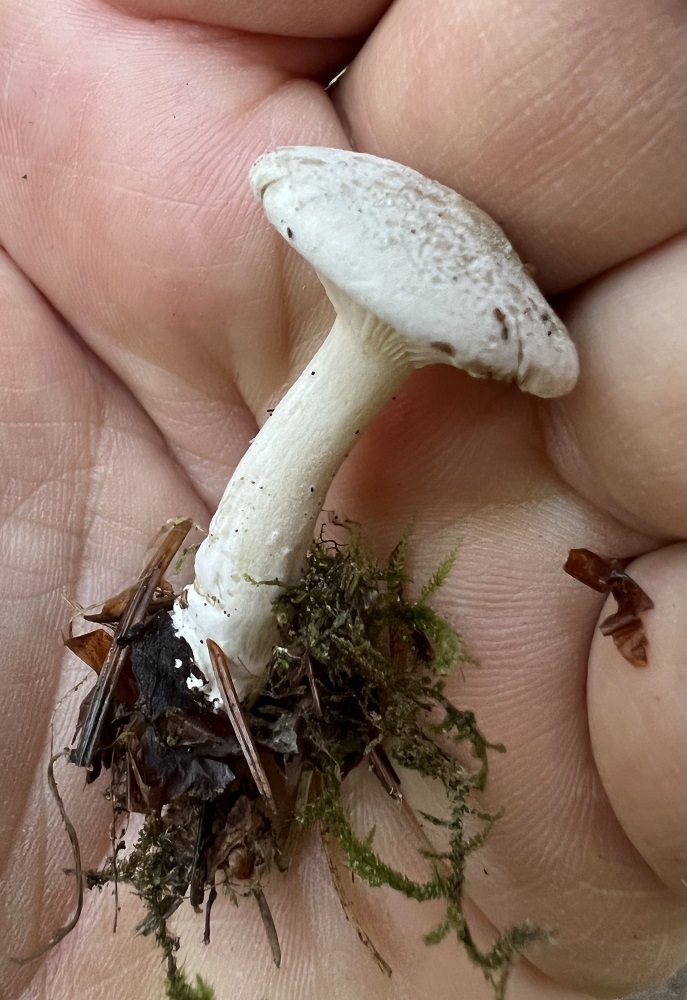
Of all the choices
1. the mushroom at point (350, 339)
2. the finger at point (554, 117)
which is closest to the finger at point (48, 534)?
the mushroom at point (350, 339)

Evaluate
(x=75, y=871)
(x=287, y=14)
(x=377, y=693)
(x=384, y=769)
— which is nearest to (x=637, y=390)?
(x=377, y=693)

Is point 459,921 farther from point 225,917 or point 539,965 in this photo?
point 225,917

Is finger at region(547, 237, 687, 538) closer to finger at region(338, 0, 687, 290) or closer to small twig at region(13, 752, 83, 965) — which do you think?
finger at region(338, 0, 687, 290)

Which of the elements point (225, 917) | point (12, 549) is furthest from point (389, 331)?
point (225, 917)

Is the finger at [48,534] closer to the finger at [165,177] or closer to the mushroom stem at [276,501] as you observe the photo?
the finger at [165,177]

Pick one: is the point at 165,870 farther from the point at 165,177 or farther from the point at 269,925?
the point at 165,177

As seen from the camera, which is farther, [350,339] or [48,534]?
[48,534]
